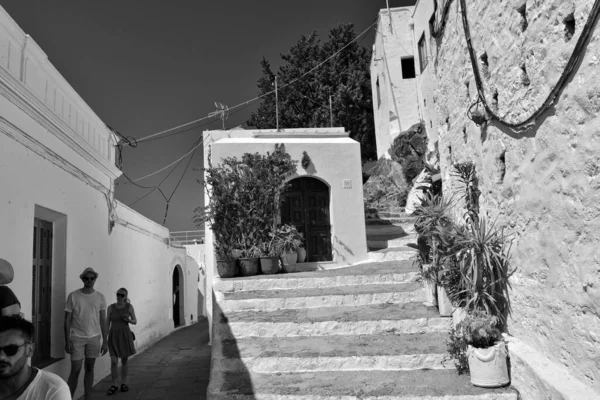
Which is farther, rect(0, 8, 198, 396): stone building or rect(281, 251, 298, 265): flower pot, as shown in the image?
rect(281, 251, 298, 265): flower pot

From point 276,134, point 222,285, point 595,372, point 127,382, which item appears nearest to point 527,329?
point 595,372

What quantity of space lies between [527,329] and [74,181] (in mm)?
5740

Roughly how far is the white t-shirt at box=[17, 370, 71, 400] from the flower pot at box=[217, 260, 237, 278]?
21.0 ft

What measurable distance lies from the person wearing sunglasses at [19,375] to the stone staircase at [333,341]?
9.46ft

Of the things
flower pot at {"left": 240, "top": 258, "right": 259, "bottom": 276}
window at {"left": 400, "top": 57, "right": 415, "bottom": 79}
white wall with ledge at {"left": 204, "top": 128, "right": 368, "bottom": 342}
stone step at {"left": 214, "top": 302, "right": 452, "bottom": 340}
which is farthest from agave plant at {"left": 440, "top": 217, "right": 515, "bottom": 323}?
window at {"left": 400, "top": 57, "right": 415, "bottom": 79}

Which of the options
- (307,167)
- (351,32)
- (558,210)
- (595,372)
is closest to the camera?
(595,372)

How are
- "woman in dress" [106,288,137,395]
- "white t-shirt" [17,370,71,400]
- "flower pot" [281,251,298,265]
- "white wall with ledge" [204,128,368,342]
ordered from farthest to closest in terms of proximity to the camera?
"white wall with ledge" [204,128,368,342] → "flower pot" [281,251,298,265] → "woman in dress" [106,288,137,395] → "white t-shirt" [17,370,71,400]

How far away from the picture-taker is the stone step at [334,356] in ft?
17.1

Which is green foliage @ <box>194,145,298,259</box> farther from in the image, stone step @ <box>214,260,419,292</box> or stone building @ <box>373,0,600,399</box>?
stone building @ <box>373,0,600,399</box>

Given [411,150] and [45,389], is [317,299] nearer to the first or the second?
[45,389]

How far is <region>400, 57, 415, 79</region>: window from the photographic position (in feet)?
67.9

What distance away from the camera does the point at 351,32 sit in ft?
86.5

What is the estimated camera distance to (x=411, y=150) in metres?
18.5

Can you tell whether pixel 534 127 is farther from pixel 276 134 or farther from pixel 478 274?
pixel 276 134
